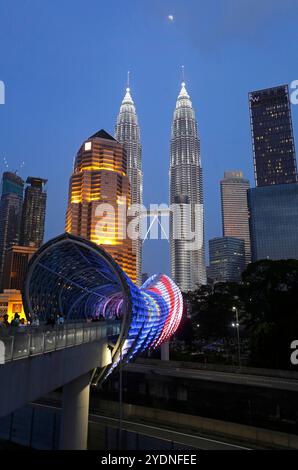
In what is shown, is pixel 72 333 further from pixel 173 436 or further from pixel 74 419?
pixel 173 436

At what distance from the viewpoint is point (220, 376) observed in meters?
36.8

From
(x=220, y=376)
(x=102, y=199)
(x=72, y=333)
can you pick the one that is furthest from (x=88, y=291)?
(x=102, y=199)

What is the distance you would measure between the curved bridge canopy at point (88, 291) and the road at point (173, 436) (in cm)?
435

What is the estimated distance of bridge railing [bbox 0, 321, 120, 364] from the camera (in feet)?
32.6

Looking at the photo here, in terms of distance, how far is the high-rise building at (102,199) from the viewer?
164500mm

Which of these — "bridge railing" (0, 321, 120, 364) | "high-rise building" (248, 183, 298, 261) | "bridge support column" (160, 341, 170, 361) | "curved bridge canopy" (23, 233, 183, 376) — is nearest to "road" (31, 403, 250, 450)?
"curved bridge canopy" (23, 233, 183, 376)

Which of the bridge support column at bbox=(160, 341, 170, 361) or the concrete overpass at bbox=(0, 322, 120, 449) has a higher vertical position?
the concrete overpass at bbox=(0, 322, 120, 449)


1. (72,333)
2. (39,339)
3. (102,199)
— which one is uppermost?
(102,199)

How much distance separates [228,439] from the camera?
2202cm

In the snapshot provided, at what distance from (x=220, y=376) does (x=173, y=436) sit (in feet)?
53.3

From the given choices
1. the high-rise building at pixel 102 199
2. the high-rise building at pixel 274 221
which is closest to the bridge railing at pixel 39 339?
the high-rise building at pixel 102 199

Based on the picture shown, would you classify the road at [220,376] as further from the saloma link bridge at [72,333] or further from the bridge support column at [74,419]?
the bridge support column at [74,419]

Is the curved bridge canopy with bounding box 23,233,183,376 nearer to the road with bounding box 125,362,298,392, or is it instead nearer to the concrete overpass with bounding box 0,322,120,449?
the concrete overpass with bounding box 0,322,120,449
